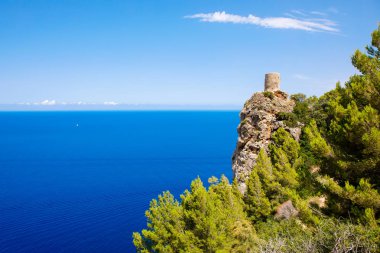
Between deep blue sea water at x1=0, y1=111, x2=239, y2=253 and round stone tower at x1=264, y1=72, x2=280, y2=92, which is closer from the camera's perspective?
round stone tower at x1=264, y1=72, x2=280, y2=92

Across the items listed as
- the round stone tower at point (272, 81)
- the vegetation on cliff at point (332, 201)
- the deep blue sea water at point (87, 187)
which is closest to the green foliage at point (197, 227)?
the vegetation on cliff at point (332, 201)

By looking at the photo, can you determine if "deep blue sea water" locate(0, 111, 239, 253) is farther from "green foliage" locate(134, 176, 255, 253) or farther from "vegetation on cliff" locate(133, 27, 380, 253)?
"vegetation on cliff" locate(133, 27, 380, 253)

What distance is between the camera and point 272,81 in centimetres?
4319

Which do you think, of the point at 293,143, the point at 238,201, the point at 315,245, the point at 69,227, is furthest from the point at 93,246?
the point at 315,245

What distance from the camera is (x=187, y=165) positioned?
324ft

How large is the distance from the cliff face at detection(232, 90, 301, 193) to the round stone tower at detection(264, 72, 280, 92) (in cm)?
78

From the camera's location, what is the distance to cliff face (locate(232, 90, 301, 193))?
38.4 meters

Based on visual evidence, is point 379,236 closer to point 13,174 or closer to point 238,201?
point 238,201

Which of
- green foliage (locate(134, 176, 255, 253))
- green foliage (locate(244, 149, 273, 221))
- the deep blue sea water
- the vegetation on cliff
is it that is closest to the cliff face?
green foliage (locate(244, 149, 273, 221))

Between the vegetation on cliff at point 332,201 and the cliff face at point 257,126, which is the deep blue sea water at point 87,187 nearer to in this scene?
the cliff face at point 257,126

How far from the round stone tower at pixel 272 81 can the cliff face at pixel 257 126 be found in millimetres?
777

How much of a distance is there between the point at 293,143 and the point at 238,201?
9117 mm

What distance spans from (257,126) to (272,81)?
24.2 feet

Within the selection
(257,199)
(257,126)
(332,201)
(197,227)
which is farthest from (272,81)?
(332,201)
